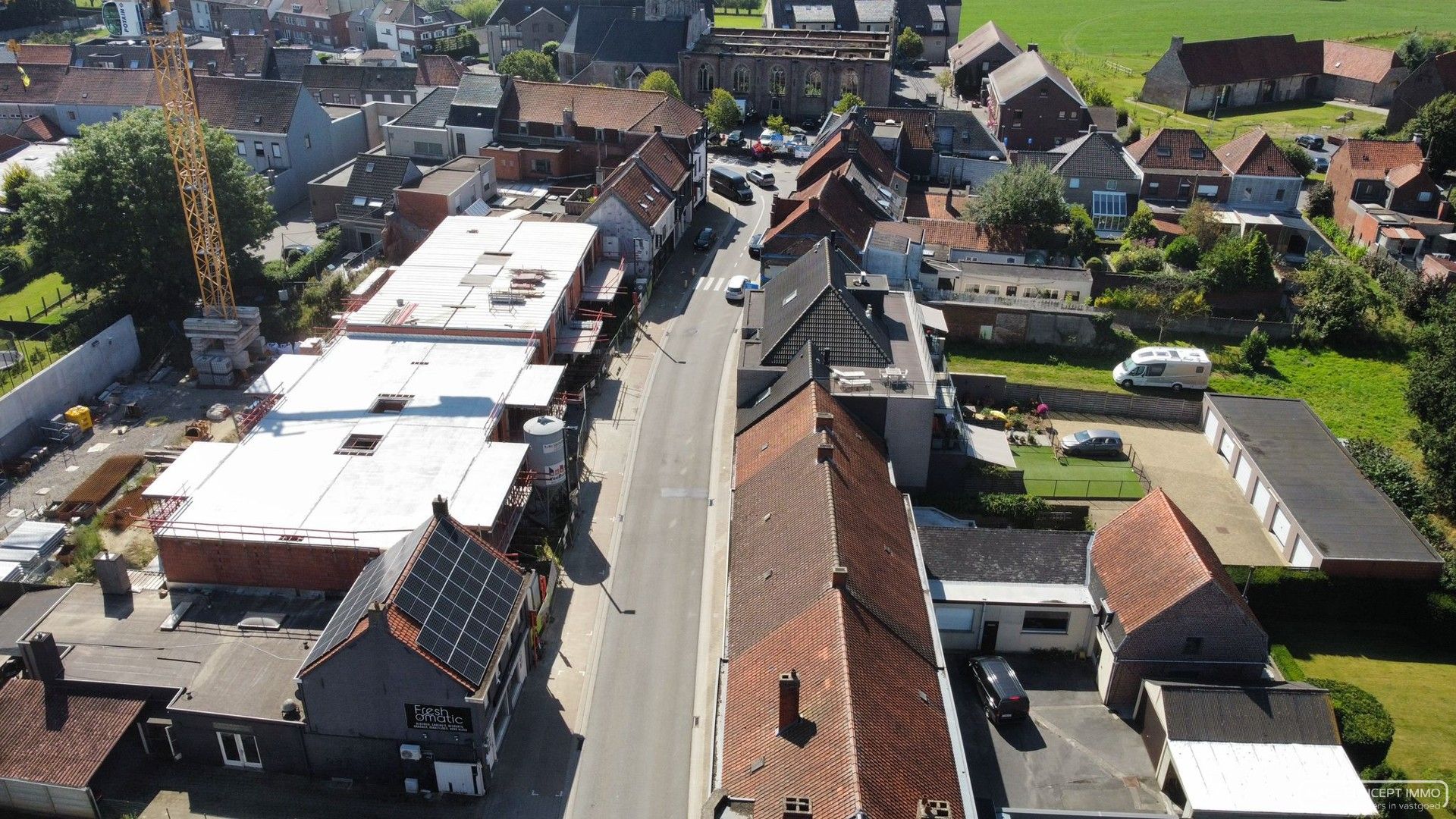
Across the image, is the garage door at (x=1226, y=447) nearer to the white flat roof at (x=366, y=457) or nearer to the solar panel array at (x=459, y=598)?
the white flat roof at (x=366, y=457)

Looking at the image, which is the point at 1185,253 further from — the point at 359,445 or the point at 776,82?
the point at 359,445

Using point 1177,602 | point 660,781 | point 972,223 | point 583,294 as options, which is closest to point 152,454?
point 583,294

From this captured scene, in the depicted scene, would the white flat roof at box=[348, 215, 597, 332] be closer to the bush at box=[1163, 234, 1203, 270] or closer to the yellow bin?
the yellow bin

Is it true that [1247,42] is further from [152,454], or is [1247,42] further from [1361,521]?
[152,454]

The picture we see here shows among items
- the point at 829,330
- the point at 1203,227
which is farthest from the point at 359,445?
the point at 1203,227

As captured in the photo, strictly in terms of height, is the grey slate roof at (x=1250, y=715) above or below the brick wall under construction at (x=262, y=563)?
below

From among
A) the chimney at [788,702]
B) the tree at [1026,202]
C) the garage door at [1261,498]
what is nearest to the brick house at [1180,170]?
the tree at [1026,202]

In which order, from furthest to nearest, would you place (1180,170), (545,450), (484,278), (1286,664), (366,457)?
(1180,170) < (484,278) < (545,450) < (366,457) < (1286,664)

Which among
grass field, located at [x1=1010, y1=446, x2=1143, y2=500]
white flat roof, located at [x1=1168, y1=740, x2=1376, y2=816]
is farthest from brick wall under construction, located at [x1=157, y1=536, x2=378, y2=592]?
grass field, located at [x1=1010, y1=446, x2=1143, y2=500]
